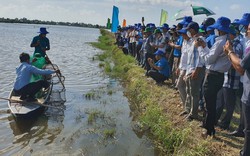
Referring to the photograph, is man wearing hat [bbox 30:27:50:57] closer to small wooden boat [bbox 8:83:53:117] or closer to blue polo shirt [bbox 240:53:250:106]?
small wooden boat [bbox 8:83:53:117]

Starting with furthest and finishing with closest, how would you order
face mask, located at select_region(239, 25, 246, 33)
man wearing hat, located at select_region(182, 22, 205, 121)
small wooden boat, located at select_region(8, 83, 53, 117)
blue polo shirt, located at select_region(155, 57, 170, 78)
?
blue polo shirt, located at select_region(155, 57, 170, 78), small wooden boat, located at select_region(8, 83, 53, 117), man wearing hat, located at select_region(182, 22, 205, 121), face mask, located at select_region(239, 25, 246, 33)

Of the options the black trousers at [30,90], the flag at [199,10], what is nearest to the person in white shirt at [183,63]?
the flag at [199,10]

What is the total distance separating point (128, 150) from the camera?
20.6 feet

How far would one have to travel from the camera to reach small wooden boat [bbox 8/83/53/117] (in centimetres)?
752

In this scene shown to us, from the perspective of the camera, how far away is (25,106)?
25.8ft

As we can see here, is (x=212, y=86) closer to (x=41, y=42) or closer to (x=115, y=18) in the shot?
(x=41, y=42)

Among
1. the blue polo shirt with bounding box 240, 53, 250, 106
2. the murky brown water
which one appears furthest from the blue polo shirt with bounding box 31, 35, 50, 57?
the blue polo shirt with bounding box 240, 53, 250, 106

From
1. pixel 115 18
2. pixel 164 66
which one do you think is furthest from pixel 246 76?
pixel 115 18

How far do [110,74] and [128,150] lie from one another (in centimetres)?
937

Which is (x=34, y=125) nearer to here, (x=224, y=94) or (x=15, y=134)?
(x=15, y=134)

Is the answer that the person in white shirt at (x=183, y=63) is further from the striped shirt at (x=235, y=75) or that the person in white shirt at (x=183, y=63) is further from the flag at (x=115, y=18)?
the flag at (x=115, y=18)

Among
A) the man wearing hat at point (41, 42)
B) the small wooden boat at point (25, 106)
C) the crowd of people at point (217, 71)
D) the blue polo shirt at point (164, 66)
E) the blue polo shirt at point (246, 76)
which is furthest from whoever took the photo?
the man wearing hat at point (41, 42)

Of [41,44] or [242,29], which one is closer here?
[242,29]

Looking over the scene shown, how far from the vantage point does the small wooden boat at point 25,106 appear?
24.7 feet
